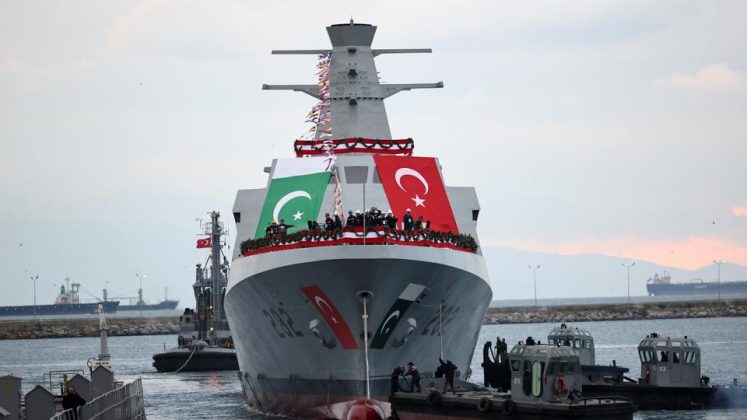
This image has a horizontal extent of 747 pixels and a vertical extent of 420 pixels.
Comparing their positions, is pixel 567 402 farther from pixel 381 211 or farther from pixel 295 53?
pixel 295 53

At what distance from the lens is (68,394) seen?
3284 centimetres

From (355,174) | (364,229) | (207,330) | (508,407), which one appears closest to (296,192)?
(355,174)

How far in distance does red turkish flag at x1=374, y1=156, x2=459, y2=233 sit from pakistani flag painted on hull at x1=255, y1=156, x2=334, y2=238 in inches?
85.6

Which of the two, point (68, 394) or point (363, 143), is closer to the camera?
point (68, 394)

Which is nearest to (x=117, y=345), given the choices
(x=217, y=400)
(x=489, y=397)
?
(x=217, y=400)

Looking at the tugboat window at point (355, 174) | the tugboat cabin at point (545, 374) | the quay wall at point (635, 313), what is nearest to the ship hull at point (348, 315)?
the tugboat window at point (355, 174)

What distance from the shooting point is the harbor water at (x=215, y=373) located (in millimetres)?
53250

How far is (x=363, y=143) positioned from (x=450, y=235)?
714 centimetres

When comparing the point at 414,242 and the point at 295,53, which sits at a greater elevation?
the point at 295,53

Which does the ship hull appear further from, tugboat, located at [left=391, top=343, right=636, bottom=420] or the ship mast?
the ship mast

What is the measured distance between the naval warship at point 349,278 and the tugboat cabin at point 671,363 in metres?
6.99

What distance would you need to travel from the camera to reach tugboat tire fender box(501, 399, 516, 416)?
36.8 meters

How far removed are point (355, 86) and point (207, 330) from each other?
41.1 meters

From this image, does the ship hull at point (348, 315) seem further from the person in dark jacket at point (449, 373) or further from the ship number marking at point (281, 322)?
the person in dark jacket at point (449, 373)
